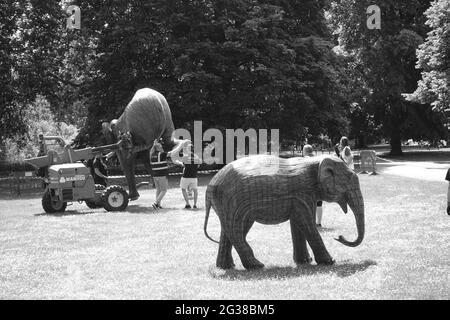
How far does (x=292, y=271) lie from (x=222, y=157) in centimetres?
2480

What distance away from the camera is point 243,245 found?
8852 millimetres

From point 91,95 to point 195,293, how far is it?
27.5m

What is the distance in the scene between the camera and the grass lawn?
7.58m

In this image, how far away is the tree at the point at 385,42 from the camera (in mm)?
40219

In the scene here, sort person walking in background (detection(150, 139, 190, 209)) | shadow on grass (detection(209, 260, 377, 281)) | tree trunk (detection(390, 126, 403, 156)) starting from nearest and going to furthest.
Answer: shadow on grass (detection(209, 260, 377, 281)), person walking in background (detection(150, 139, 190, 209)), tree trunk (detection(390, 126, 403, 156))

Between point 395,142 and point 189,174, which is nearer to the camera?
point 189,174

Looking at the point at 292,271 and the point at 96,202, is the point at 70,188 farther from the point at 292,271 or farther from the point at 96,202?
the point at 292,271

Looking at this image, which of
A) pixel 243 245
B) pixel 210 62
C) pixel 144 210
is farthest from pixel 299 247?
pixel 210 62

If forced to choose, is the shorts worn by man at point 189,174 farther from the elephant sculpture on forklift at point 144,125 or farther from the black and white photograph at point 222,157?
the elephant sculpture on forklift at point 144,125

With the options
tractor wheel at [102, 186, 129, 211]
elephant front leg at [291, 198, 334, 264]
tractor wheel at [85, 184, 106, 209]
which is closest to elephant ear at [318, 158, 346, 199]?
elephant front leg at [291, 198, 334, 264]

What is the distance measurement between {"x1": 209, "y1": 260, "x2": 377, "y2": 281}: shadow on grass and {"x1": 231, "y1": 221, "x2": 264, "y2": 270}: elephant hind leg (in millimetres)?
115

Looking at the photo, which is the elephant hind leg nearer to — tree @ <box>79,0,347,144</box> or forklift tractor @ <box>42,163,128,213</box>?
forklift tractor @ <box>42,163,128,213</box>

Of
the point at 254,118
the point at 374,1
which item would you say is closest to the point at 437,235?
the point at 254,118

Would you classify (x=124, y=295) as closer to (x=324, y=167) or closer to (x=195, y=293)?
(x=195, y=293)
